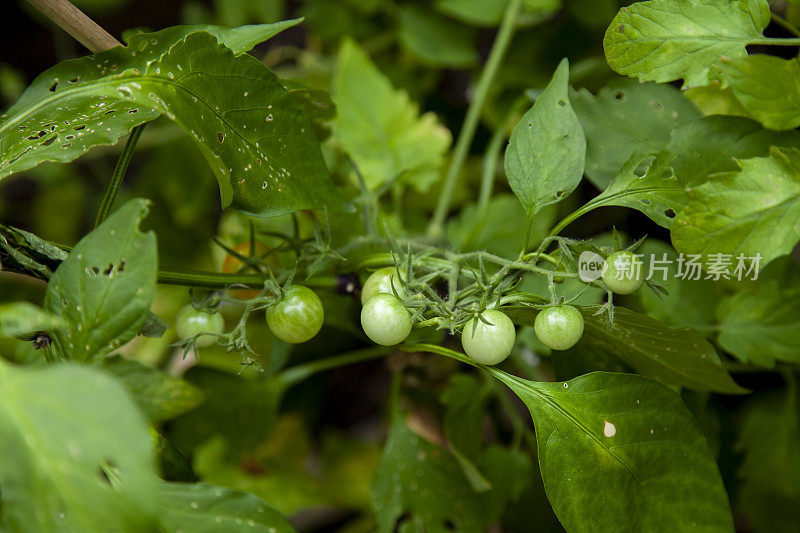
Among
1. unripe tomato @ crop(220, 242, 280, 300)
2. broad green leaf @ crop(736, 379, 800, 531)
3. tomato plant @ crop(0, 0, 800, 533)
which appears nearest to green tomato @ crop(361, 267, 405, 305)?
tomato plant @ crop(0, 0, 800, 533)

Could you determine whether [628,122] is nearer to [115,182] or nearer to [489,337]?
[489,337]

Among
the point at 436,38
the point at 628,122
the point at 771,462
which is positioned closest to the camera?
the point at 628,122

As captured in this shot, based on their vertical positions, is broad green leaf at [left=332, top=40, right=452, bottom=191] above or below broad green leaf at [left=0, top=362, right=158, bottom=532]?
below

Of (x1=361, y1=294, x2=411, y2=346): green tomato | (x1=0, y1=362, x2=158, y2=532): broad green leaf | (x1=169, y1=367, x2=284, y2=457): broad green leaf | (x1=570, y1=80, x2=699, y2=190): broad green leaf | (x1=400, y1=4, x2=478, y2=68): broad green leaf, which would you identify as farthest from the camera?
(x1=400, y1=4, x2=478, y2=68): broad green leaf

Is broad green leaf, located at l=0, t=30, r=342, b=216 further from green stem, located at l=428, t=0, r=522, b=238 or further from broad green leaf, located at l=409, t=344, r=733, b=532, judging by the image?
green stem, located at l=428, t=0, r=522, b=238

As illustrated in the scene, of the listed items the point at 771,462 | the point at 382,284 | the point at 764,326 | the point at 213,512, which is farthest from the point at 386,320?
the point at 771,462

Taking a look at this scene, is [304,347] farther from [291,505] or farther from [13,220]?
[13,220]
